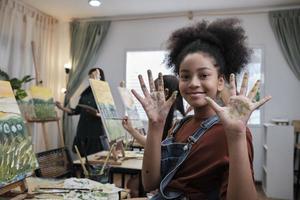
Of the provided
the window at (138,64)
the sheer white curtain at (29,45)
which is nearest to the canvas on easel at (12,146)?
the sheer white curtain at (29,45)

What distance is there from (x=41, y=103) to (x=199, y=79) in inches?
131

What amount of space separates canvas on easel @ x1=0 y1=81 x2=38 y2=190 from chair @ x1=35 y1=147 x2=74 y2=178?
1.44ft

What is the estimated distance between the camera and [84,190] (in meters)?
1.43

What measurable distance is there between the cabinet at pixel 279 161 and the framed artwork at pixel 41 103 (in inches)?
117

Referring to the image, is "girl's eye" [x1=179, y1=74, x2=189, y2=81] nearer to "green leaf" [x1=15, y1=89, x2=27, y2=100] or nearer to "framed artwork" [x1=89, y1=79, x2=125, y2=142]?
"framed artwork" [x1=89, y1=79, x2=125, y2=142]

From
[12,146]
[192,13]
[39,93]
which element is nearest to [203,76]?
[12,146]

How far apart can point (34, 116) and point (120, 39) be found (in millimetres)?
2016

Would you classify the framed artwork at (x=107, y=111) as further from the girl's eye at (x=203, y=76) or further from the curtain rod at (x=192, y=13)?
the curtain rod at (x=192, y=13)

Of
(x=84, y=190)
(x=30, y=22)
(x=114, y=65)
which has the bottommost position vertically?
(x=84, y=190)

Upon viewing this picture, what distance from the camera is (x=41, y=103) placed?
3844 millimetres

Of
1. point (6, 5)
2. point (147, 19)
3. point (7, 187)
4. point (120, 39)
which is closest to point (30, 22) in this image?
point (6, 5)

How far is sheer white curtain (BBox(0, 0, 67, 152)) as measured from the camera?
404 centimetres

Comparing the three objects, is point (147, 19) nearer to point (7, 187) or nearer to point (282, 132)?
point (282, 132)

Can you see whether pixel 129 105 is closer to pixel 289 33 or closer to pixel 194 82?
pixel 194 82
